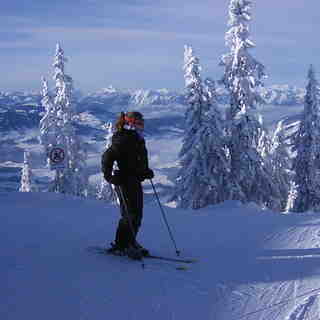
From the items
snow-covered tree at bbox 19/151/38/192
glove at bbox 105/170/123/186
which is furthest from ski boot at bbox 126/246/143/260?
snow-covered tree at bbox 19/151/38/192

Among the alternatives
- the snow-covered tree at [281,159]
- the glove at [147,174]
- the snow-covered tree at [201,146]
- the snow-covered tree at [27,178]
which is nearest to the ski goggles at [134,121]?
the glove at [147,174]

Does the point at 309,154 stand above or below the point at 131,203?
below

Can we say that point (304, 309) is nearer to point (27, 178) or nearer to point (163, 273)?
point (163, 273)

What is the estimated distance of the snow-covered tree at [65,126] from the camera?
1292 inches

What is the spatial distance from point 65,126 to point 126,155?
2725 cm

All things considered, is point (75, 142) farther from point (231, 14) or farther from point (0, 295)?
point (0, 295)

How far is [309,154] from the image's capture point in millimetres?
30125

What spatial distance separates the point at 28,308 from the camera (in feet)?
16.1

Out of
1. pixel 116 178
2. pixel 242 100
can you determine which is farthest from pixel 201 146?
pixel 116 178

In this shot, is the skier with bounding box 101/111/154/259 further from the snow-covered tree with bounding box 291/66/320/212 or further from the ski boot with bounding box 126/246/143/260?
the snow-covered tree with bounding box 291/66/320/212

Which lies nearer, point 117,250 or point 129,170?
point 129,170

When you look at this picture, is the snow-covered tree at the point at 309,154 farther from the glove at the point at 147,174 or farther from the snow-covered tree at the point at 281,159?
the glove at the point at 147,174

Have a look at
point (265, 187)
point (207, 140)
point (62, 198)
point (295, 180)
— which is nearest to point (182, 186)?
point (207, 140)

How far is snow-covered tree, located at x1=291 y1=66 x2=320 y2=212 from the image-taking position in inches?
1148
